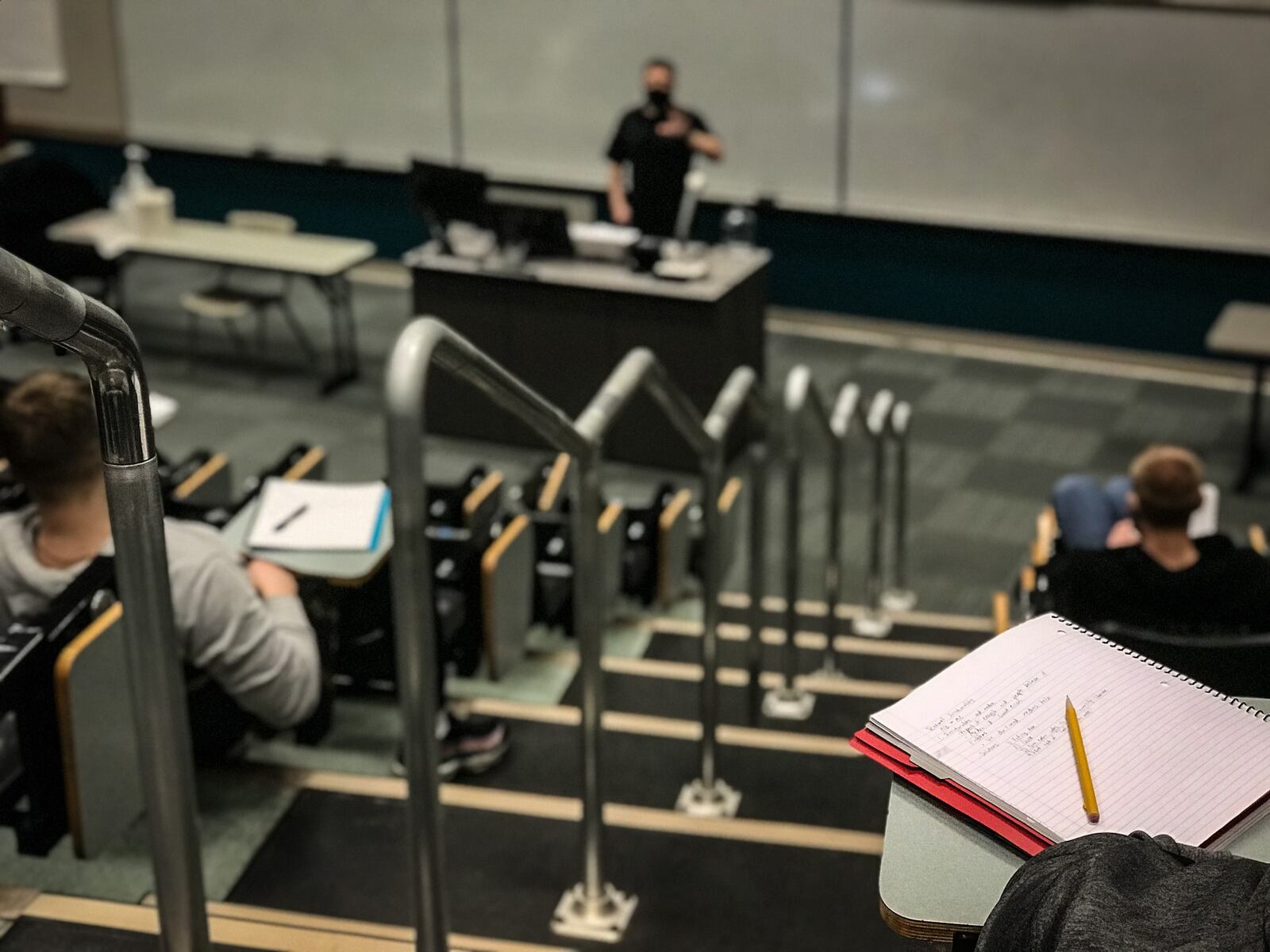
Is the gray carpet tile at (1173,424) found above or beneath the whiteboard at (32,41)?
beneath

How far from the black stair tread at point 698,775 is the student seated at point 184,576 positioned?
0.59 metres

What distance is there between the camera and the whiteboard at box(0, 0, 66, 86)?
1873 millimetres

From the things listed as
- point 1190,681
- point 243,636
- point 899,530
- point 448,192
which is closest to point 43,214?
point 448,192

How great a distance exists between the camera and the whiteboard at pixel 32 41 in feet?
6.15

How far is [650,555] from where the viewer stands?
190 inches

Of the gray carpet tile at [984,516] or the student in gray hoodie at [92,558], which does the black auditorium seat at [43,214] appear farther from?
the student in gray hoodie at [92,558]

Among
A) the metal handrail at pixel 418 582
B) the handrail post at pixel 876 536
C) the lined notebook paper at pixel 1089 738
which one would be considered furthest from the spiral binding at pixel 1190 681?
the handrail post at pixel 876 536

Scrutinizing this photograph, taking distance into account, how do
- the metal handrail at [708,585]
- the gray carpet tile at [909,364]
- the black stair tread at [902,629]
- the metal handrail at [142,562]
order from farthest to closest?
the gray carpet tile at [909,364], the black stair tread at [902,629], the metal handrail at [708,585], the metal handrail at [142,562]

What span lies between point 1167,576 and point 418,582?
2085mm

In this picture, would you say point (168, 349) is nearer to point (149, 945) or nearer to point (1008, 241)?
point (1008, 241)

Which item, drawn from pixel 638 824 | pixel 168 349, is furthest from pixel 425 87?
pixel 638 824

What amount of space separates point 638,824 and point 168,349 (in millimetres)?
5610

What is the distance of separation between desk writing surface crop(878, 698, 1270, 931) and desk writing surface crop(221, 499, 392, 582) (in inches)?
77.7

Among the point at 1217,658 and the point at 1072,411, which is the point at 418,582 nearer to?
the point at 1217,658
